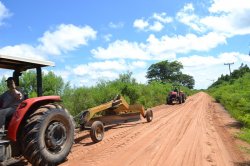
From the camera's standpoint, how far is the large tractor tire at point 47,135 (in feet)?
20.8

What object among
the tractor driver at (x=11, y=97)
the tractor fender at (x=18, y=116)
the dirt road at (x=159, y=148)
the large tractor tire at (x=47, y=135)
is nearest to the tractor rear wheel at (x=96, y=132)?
the dirt road at (x=159, y=148)

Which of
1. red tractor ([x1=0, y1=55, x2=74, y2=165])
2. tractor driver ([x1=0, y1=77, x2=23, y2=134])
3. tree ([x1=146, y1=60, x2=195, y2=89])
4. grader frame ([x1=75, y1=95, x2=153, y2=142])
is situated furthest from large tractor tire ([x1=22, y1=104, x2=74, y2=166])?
tree ([x1=146, y1=60, x2=195, y2=89])

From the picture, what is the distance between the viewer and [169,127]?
1271 cm

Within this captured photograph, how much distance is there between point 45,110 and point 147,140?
4.03 metres

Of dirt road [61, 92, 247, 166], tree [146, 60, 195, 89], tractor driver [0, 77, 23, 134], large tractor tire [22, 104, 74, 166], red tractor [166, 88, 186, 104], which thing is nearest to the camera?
large tractor tire [22, 104, 74, 166]

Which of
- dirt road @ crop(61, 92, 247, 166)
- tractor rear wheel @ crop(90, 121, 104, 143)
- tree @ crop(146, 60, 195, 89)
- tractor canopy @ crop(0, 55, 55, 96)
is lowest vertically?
dirt road @ crop(61, 92, 247, 166)

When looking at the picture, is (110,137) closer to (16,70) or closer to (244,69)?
(16,70)

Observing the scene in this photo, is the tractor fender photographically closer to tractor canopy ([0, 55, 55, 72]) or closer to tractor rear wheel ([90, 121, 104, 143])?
tractor canopy ([0, 55, 55, 72])

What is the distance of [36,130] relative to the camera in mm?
6406

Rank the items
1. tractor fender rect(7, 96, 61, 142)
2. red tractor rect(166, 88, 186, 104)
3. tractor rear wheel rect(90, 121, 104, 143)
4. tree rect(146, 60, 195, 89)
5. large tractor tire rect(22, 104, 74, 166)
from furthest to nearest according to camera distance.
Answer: tree rect(146, 60, 195, 89)
red tractor rect(166, 88, 186, 104)
tractor rear wheel rect(90, 121, 104, 143)
large tractor tire rect(22, 104, 74, 166)
tractor fender rect(7, 96, 61, 142)

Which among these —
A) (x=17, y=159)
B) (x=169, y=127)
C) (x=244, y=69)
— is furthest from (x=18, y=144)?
(x=244, y=69)

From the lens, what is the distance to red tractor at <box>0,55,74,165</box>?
624 cm

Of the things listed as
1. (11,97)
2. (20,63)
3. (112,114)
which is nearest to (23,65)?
(20,63)

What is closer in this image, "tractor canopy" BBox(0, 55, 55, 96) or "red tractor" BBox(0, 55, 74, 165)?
"red tractor" BBox(0, 55, 74, 165)
